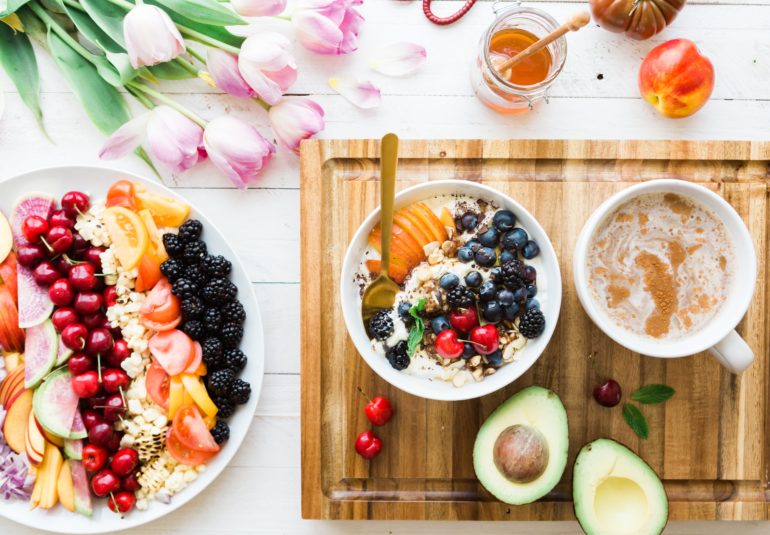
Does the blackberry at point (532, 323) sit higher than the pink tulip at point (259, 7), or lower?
lower

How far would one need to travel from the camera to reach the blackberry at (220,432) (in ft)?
4.49

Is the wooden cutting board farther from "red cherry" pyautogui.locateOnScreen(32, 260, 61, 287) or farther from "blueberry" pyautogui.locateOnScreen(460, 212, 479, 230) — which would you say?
"red cherry" pyautogui.locateOnScreen(32, 260, 61, 287)

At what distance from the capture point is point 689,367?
4.39ft

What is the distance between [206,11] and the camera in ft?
4.46

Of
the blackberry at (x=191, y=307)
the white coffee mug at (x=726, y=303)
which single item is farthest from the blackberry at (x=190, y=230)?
the white coffee mug at (x=726, y=303)

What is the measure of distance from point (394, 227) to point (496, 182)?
25 cm

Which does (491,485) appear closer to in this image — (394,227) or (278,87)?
(394,227)

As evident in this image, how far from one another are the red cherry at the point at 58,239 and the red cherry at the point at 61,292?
0.21 feet

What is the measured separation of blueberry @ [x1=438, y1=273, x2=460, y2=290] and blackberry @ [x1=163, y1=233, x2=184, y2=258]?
55 cm

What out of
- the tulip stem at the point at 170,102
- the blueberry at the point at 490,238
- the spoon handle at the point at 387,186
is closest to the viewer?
the spoon handle at the point at 387,186

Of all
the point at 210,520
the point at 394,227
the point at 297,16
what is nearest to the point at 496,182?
the point at 394,227

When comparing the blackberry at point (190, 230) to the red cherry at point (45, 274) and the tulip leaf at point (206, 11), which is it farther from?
the tulip leaf at point (206, 11)


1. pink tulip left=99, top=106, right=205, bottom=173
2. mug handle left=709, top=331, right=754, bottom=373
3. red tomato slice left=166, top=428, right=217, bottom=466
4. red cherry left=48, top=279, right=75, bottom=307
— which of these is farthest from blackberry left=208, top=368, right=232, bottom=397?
mug handle left=709, top=331, right=754, bottom=373

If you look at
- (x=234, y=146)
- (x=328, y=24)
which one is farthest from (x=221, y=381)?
(x=328, y=24)
